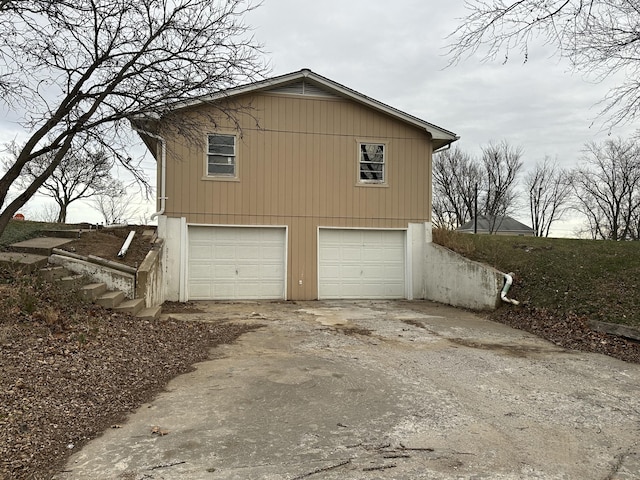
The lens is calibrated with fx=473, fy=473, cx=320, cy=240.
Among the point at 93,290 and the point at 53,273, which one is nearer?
the point at 93,290

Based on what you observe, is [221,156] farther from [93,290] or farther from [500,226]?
[500,226]

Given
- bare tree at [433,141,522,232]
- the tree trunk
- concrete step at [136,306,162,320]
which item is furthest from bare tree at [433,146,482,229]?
concrete step at [136,306,162,320]

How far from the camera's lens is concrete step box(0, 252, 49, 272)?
7.66 metres

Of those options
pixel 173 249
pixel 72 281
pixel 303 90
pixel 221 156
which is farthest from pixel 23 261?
pixel 303 90

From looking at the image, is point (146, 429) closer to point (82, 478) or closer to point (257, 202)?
point (82, 478)

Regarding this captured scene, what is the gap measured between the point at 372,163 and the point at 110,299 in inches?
322

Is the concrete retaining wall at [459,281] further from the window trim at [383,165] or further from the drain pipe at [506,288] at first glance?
the window trim at [383,165]

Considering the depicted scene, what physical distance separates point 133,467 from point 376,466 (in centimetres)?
163

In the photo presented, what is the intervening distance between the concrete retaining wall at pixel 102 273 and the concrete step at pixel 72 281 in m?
0.35

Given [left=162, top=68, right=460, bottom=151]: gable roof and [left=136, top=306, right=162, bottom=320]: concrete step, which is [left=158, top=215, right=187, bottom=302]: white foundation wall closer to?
[left=136, top=306, right=162, bottom=320]: concrete step

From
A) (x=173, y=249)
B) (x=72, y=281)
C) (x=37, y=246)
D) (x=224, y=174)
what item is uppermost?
(x=224, y=174)

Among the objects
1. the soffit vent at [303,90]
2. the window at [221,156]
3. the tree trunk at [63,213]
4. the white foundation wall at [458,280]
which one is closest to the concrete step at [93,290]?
the window at [221,156]

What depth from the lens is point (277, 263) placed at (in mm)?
12875

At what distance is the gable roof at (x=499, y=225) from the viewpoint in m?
41.2
